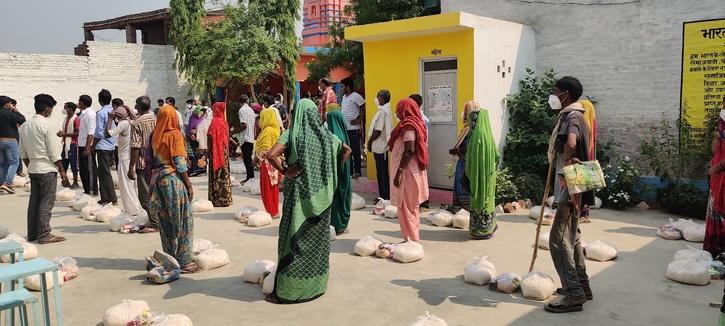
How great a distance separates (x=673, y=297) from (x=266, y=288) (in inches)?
132

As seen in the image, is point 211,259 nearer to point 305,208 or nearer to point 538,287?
point 305,208

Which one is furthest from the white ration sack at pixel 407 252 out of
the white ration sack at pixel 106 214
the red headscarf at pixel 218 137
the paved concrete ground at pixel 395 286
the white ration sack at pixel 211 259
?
the white ration sack at pixel 106 214

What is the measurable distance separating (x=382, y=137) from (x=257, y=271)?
408cm

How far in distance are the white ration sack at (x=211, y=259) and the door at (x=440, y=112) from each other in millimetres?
4488

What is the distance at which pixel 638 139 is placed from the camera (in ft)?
28.0

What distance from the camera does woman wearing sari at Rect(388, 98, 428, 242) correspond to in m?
5.80

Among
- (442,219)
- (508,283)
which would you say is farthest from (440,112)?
(508,283)

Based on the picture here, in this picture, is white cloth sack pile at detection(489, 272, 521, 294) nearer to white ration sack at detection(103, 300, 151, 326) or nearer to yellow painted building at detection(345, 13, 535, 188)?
white ration sack at detection(103, 300, 151, 326)

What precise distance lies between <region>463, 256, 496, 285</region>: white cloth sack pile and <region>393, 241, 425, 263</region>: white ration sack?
2.33 ft

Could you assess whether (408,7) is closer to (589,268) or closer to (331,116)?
(331,116)

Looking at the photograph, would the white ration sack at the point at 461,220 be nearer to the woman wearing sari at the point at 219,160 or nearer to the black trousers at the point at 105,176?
the woman wearing sari at the point at 219,160

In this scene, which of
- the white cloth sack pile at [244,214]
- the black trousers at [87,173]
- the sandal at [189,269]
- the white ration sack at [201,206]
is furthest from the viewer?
the black trousers at [87,173]

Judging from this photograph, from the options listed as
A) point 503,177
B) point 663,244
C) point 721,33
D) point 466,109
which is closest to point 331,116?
point 466,109

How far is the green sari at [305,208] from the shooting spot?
4.39 meters
